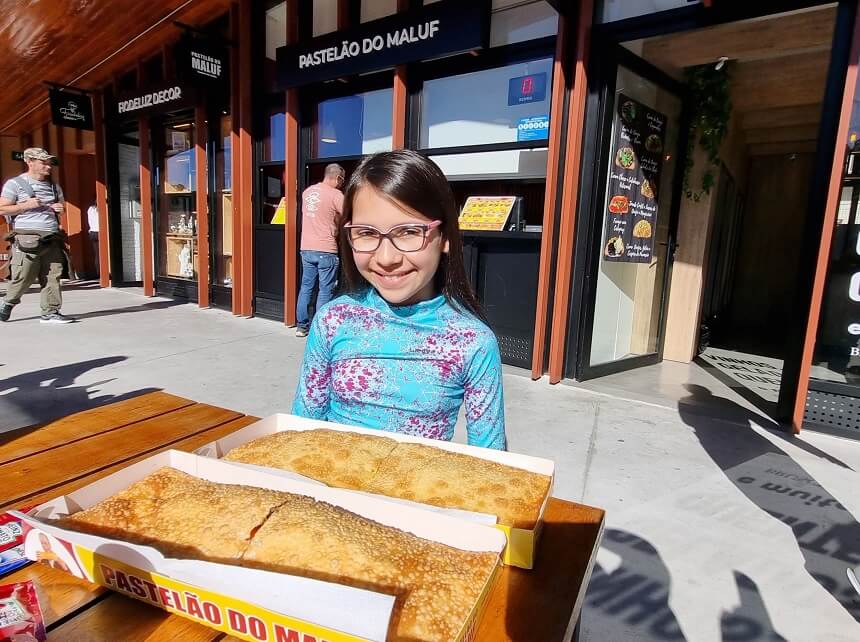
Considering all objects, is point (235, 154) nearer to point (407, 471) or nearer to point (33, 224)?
point (33, 224)

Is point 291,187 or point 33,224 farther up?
point 291,187

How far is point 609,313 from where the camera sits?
5.02 metres

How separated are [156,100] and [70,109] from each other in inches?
107

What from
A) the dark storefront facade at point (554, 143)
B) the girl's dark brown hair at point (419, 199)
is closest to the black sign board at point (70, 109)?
the dark storefront facade at point (554, 143)

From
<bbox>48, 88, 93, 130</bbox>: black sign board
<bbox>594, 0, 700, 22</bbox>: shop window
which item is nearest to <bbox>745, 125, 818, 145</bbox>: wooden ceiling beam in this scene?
<bbox>594, 0, 700, 22</bbox>: shop window

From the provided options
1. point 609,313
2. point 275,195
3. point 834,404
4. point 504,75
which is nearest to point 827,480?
point 834,404

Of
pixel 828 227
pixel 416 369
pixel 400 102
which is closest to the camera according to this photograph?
pixel 416 369

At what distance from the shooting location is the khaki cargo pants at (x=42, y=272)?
233 inches

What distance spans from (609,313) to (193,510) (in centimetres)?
473

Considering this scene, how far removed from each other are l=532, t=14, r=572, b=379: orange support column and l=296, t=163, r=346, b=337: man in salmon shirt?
2399mm

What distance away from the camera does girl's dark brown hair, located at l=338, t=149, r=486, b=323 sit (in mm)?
1369

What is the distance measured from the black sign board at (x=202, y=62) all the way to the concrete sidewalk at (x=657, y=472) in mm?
3438

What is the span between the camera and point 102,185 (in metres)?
9.61

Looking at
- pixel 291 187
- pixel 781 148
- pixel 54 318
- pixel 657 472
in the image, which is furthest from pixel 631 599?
pixel 781 148
